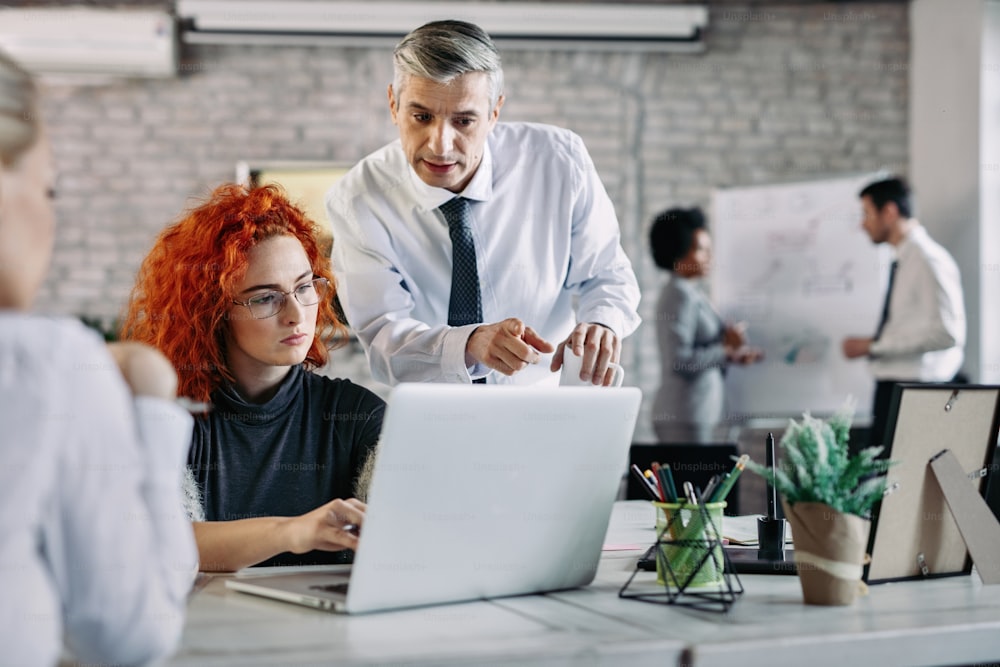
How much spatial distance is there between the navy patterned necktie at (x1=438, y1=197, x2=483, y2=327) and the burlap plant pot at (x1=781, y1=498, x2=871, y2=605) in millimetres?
1149

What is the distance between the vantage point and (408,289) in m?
2.37

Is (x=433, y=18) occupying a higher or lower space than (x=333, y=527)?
higher

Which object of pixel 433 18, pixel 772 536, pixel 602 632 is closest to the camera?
pixel 602 632

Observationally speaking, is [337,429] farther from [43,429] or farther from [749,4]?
[749,4]

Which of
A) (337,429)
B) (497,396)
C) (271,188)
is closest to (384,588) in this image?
(497,396)

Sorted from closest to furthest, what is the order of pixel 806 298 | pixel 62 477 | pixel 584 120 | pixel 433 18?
pixel 62 477 < pixel 806 298 < pixel 433 18 < pixel 584 120

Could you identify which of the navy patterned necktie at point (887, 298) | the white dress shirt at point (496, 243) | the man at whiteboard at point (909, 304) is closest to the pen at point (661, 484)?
the white dress shirt at point (496, 243)

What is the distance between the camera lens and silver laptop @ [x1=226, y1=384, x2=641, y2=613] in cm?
114

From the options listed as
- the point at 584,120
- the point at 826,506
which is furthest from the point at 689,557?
the point at 584,120

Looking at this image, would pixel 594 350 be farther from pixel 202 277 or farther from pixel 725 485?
pixel 202 277

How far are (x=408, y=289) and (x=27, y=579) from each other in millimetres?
1604

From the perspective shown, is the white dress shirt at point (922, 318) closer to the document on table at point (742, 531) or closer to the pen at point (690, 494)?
the document on table at point (742, 531)

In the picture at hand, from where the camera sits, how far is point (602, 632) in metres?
1.10

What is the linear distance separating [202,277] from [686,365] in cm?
299
